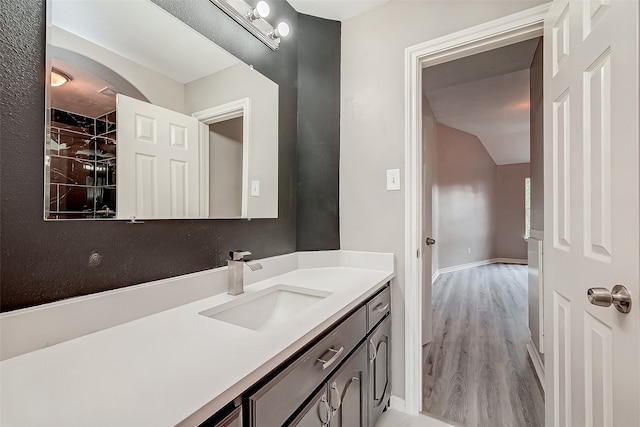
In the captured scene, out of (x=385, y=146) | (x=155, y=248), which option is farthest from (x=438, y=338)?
(x=155, y=248)

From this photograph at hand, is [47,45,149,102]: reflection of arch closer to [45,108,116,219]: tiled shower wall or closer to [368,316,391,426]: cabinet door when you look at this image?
[45,108,116,219]: tiled shower wall

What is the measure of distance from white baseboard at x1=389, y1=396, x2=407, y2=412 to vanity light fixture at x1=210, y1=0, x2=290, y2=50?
6.76ft

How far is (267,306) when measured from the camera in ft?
4.16

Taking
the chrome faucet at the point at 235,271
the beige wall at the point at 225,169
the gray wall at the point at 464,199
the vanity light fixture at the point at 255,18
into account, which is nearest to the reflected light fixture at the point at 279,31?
the vanity light fixture at the point at 255,18

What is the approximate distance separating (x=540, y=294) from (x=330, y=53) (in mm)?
2197

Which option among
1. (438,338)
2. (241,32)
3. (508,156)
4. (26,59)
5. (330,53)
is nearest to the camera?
(26,59)

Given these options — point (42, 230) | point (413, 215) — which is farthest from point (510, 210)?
point (42, 230)

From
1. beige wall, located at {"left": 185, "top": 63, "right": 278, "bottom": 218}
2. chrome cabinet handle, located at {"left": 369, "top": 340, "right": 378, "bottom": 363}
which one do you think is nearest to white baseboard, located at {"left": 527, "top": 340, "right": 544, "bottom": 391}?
chrome cabinet handle, located at {"left": 369, "top": 340, "right": 378, "bottom": 363}

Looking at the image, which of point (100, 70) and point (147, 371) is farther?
point (100, 70)

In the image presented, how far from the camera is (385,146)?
5.49 feet

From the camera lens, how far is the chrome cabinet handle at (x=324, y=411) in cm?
87

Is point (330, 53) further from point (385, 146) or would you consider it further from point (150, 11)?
point (150, 11)

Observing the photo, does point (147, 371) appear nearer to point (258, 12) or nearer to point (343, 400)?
point (343, 400)

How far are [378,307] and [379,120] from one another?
1.07 metres
